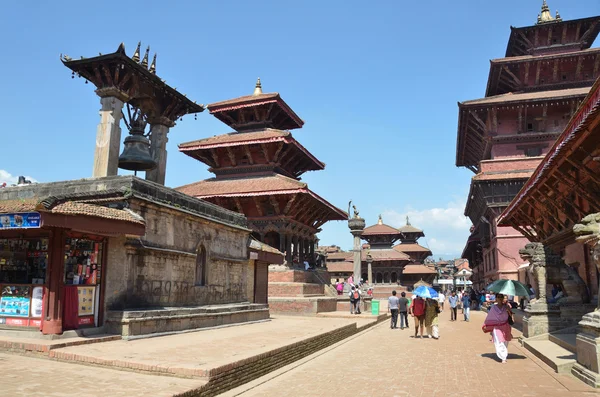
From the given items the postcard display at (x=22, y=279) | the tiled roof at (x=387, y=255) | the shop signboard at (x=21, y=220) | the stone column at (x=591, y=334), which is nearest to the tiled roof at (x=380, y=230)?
the tiled roof at (x=387, y=255)

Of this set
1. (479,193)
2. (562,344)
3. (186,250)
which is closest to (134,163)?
(186,250)

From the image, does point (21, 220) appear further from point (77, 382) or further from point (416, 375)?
point (416, 375)

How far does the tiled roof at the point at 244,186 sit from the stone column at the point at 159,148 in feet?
32.8

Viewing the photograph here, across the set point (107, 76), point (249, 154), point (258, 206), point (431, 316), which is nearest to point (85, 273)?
point (107, 76)

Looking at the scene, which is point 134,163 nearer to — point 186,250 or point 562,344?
point 186,250

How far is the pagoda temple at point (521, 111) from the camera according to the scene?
30.4 m

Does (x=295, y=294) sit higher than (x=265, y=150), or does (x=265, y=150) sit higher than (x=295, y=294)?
(x=265, y=150)

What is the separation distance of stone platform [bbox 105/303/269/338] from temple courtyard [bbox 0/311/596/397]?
35 centimetres

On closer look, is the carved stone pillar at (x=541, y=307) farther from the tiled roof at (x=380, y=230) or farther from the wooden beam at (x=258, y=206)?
the tiled roof at (x=380, y=230)

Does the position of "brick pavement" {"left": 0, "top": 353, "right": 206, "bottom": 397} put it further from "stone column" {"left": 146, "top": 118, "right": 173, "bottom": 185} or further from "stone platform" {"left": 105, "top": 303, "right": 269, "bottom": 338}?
"stone column" {"left": 146, "top": 118, "right": 173, "bottom": 185}

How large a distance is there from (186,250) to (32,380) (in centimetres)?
685

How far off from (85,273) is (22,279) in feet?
4.23

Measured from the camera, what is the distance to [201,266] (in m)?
14.3

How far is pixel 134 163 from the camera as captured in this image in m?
12.4
